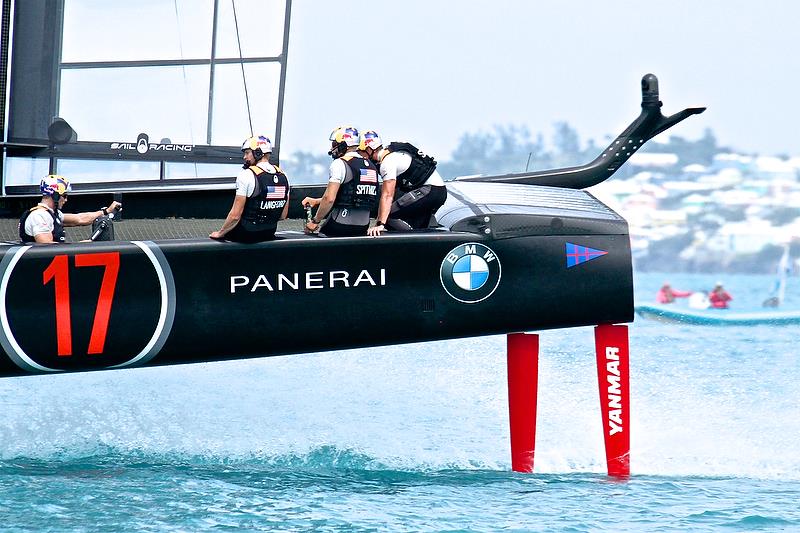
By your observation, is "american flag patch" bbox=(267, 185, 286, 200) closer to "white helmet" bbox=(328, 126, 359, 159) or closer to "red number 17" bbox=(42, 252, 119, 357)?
"white helmet" bbox=(328, 126, 359, 159)

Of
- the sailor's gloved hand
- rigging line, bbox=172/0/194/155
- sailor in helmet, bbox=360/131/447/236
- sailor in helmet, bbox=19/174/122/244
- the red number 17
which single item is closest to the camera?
the red number 17

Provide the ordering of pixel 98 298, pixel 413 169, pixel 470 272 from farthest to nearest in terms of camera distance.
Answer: pixel 413 169
pixel 470 272
pixel 98 298

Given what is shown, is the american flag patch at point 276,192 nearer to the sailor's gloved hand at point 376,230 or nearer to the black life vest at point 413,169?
the sailor's gloved hand at point 376,230

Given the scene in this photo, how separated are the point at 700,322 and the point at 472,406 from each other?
39.6ft

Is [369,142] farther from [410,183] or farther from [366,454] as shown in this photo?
[366,454]

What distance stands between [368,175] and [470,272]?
0.77 meters

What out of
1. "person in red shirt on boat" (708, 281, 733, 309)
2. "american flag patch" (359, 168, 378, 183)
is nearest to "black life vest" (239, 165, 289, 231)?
"american flag patch" (359, 168, 378, 183)

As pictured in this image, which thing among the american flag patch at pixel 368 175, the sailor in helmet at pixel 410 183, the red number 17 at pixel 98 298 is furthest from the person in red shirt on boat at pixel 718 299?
the red number 17 at pixel 98 298

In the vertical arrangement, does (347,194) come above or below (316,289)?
above

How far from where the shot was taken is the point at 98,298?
19.1 feet

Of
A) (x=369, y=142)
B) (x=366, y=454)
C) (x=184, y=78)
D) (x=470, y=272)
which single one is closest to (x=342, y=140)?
(x=369, y=142)

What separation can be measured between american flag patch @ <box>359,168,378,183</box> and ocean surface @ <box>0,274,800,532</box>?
67.6 inches

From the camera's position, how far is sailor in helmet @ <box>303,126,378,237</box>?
639cm

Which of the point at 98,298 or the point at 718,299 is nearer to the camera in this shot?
the point at 98,298
